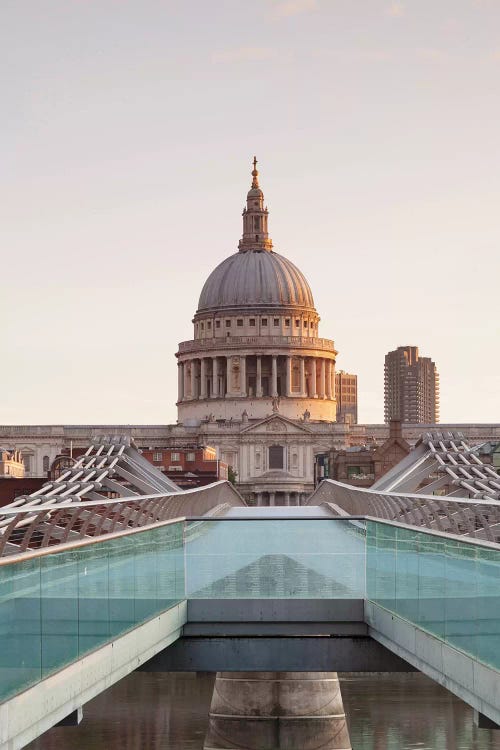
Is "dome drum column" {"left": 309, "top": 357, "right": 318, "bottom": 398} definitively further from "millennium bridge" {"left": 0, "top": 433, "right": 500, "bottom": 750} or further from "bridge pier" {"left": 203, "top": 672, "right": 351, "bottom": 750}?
"millennium bridge" {"left": 0, "top": 433, "right": 500, "bottom": 750}

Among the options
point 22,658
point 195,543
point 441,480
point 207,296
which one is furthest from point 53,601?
point 207,296

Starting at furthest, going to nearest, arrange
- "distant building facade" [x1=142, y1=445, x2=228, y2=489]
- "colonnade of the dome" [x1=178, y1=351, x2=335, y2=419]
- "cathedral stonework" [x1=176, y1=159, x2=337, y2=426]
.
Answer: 1. "cathedral stonework" [x1=176, y1=159, x2=337, y2=426]
2. "colonnade of the dome" [x1=178, y1=351, x2=335, y2=419]
3. "distant building facade" [x1=142, y1=445, x2=228, y2=489]

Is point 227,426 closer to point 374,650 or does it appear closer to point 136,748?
point 136,748

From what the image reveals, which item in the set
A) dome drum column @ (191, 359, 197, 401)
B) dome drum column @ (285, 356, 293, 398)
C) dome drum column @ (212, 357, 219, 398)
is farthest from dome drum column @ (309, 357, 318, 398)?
dome drum column @ (191, 359, 197, 401)

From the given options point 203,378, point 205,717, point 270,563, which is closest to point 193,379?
point 203,378

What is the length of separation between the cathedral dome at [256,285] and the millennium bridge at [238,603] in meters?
171

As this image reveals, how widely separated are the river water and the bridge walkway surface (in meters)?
26.1

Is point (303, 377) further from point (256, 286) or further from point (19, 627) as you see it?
point (19, 627)

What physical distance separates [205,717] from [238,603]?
111 feet

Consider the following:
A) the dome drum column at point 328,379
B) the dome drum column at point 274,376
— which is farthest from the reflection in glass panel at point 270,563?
the dome drum column at point 328,379

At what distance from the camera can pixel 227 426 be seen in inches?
7180

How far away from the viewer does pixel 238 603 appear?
17.6m

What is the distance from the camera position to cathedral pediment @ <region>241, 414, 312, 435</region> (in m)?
181

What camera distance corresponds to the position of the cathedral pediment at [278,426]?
594ft
